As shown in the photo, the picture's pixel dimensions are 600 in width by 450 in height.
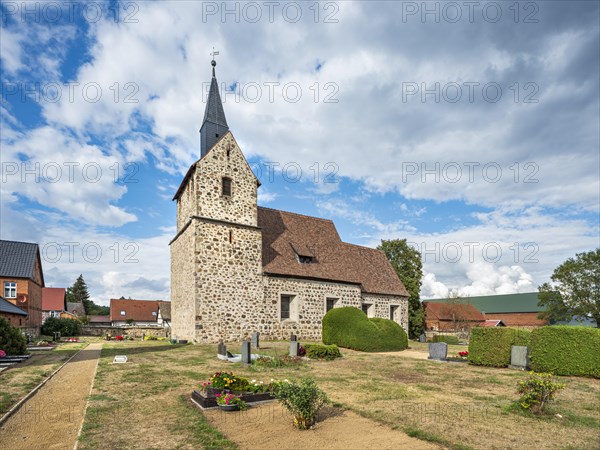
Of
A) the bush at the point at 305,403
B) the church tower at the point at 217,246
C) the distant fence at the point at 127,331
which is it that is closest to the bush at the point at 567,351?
the bush at the point at 305,403

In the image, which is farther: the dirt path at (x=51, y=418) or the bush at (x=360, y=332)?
the bush at (x=360, y=332)

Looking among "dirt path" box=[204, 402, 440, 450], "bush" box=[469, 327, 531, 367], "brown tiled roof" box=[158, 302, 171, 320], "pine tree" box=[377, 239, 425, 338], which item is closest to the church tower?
"bush" box=[469, 327, 531, 367]

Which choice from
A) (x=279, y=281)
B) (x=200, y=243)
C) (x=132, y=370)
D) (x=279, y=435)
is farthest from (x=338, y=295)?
(x=279, y=435)

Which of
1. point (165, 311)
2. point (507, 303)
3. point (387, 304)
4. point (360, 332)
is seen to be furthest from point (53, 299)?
point (507, 303)

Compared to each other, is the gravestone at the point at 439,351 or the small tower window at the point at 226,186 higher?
the small tower window at the point at 226,186

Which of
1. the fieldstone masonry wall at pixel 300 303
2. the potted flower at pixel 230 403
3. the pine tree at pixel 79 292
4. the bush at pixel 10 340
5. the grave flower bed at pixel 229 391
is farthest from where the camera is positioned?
the pine tree at pixel 79 292

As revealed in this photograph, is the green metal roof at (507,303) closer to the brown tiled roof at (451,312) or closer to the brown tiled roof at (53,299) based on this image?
the brown tiled roof at (451,312)

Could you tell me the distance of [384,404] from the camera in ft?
28.1

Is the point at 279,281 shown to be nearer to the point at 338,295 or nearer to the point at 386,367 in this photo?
the point at 338,295

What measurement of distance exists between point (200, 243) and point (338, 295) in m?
11.0

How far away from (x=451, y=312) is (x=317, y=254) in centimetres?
3982

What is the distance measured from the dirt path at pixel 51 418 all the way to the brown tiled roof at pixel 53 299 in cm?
5311

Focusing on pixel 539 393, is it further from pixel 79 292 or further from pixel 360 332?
pixel 79 292

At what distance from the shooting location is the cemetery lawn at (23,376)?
30.3ft
